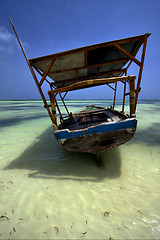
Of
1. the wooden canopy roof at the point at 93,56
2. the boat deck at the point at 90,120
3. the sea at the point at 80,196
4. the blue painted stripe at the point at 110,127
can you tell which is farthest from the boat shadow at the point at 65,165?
the wooden canopy roof at the point at 93,56

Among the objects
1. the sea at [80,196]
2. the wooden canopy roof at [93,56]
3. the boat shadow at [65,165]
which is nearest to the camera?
the sea at [80,196]

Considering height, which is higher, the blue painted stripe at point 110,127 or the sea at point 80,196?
the blue painted stripe at point 110,127

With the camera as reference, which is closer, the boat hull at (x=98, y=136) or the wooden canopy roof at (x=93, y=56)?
the boat hull at (x=98, y=136)

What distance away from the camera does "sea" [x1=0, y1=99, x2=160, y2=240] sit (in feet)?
6.32

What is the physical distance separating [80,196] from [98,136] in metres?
1.60

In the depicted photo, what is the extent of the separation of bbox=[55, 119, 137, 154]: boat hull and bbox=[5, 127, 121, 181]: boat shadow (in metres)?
0.76

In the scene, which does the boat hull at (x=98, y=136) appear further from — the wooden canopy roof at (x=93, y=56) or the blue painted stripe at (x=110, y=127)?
the wooden canopy roof at (x=93, y=56)

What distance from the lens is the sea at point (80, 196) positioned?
193cm

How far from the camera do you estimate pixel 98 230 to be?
1.91 metres

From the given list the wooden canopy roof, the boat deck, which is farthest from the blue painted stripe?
the wooden canopy roof

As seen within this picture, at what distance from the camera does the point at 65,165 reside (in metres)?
3.80

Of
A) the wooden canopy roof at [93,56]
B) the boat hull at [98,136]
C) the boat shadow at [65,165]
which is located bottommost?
the boat shadow at [65,165]

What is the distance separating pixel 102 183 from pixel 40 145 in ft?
12.5

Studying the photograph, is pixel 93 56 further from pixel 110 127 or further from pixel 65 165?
pixel 65 165
